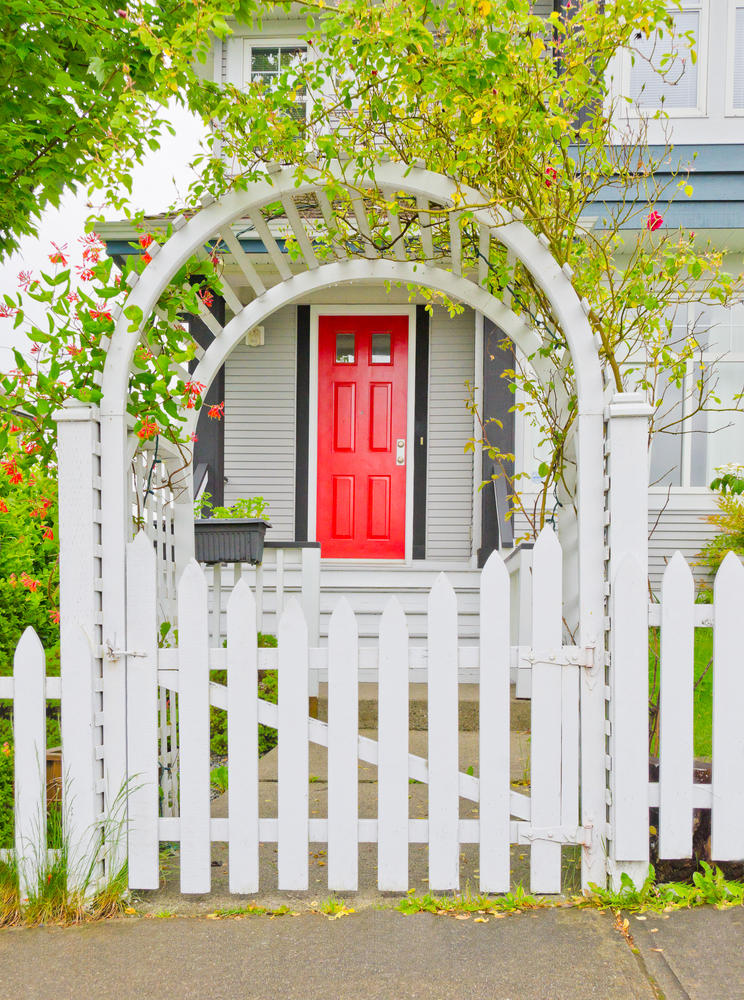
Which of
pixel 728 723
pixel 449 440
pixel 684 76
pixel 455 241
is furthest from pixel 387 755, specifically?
pixel 684 76

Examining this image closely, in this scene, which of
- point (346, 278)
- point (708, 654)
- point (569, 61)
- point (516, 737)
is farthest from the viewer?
point (708, 654)

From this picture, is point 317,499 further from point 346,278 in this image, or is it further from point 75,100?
point 346,278

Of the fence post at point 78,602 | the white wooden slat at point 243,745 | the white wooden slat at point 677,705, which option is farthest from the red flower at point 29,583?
the white wooden slat at point 677,705

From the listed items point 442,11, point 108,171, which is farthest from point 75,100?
point 442,11

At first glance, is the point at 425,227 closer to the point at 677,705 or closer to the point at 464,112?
the point at 464,112

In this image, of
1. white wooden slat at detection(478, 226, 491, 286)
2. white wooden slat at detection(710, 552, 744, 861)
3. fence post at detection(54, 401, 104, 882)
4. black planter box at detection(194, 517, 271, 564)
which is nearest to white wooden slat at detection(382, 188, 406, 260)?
white wooden slat at detection(478, 226, 491, 286)

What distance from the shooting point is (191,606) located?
8.86ft

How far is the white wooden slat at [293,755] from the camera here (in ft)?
8.70

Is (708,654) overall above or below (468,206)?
below

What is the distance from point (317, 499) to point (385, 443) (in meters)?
0.86

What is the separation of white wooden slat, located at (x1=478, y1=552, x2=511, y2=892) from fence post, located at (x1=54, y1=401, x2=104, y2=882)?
1225mm

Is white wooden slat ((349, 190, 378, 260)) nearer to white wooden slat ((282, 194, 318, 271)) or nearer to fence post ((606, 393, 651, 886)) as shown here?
white wooden slat ((282, 194, 318, 271))

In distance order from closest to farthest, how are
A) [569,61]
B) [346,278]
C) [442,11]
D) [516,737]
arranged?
[442,11] → [569,61] → [346,278] → [516,737]

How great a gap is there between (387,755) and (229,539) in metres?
2.54
